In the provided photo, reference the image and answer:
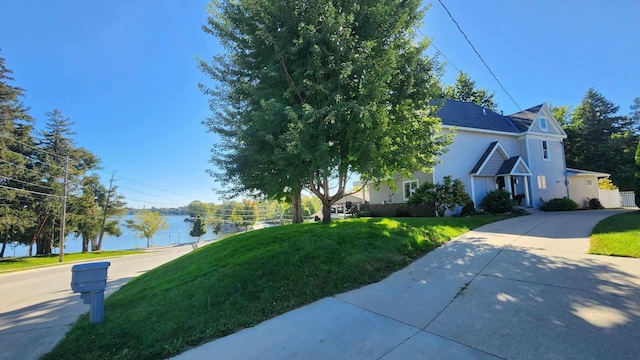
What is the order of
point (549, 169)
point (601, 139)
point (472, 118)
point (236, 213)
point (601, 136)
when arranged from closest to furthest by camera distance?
1. point (472, 118)
2. point (549, 169)
3. point (601, 139)
4. point (601, 136)
5. point (236, 213)

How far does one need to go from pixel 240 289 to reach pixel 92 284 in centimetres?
227

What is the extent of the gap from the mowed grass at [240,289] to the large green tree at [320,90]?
1988 millimetres

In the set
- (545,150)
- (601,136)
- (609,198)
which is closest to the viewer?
(545,150)

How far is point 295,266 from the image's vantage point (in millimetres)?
5477

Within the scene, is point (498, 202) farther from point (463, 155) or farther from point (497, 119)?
point (497, 119)

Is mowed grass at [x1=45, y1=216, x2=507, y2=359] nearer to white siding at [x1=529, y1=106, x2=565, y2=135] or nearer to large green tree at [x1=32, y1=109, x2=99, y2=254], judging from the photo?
white siding at [x1=529, y1=106, x2=565, y2=135]

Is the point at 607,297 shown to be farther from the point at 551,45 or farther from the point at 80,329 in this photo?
the point at 551,45

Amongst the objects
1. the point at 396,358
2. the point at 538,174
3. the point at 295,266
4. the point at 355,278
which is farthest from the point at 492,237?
the point at 538,174

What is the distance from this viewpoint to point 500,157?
20.0 metres

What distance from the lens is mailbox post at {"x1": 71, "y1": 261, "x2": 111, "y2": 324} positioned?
4285 mm

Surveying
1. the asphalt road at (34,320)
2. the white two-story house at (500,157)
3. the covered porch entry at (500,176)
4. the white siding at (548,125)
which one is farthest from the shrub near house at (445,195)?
the asphalt road at (34,320)

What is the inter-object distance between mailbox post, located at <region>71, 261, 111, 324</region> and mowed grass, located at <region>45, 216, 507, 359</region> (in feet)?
0.70

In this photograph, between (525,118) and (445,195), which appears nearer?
(445,195)

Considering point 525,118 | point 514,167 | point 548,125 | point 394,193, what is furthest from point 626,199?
point 394,193
